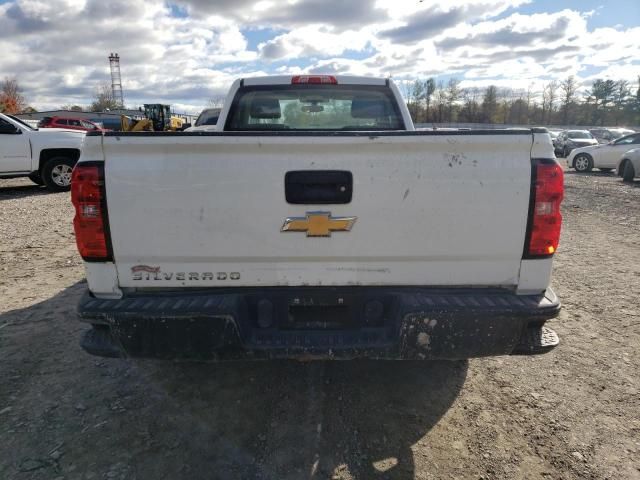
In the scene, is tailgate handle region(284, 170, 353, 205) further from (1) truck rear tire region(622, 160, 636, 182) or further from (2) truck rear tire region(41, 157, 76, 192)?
(1) truck rear tire region(622, 160, 636, 182)

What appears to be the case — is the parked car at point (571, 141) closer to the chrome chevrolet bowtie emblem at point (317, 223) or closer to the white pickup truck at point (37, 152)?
the white pickup truck at point (37, 152)

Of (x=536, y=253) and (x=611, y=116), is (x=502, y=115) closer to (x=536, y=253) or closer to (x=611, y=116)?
(x=611, y=116)

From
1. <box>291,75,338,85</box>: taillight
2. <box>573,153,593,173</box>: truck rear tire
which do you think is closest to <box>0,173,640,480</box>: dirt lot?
<box>291,75,338,85</box>: taillight

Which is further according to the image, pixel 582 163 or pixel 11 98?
pixel 11 98

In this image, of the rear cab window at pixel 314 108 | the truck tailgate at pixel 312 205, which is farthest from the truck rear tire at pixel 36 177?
the truck tailgate at pixel 312 205

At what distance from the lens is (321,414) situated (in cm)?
269

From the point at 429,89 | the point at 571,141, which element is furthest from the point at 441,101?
the point at 571,141

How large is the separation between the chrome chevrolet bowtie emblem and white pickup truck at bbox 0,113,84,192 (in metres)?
10.9

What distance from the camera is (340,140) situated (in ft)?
7.34

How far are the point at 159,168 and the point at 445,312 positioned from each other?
1.58 m

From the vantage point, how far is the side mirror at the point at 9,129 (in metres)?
10.6

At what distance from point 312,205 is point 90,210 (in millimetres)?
1093

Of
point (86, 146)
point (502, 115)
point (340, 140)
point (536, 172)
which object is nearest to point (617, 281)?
point (536, 172)

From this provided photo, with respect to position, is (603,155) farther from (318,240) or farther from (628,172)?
(318,240)
